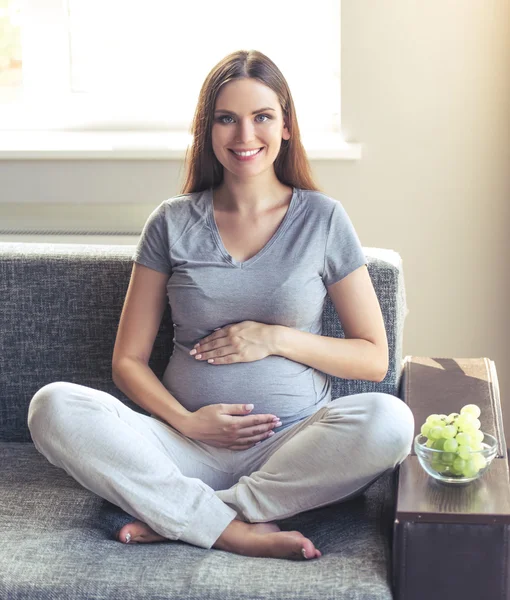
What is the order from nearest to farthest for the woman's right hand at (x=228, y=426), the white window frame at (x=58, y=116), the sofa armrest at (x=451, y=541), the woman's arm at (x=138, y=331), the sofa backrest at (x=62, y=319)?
the sofa armrest at (x=451, y=541)
the woman's right hand at (x=228, y=426)
the woman's arm at (x=138, y=331)
the sofa backrest at (x=62, y=319)
the white window frame at (x=58, y=116)

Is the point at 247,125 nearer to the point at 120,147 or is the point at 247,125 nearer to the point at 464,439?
the point at 464,439

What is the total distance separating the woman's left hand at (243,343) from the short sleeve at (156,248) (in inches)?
8.1

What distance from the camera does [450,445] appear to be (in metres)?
1.49

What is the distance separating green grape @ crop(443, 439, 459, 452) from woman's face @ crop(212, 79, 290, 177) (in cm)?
69

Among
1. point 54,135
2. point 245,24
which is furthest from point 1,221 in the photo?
point 245,24

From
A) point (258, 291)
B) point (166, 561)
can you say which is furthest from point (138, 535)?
point (258, 291)

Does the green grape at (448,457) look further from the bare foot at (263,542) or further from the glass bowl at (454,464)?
the bare foot at (263,542)

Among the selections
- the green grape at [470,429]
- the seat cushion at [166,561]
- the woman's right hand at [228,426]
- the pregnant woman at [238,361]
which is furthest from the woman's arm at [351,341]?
the green grape at [470,429]

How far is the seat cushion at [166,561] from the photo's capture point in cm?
145

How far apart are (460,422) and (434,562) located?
0.77 ft

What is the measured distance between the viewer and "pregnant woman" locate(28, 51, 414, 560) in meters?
1.60

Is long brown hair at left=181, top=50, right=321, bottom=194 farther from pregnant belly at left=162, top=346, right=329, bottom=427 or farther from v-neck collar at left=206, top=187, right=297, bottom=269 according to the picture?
pregnant belly at left=162, top=346, right=329, bottom=427

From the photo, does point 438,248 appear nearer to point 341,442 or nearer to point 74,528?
point 341,442

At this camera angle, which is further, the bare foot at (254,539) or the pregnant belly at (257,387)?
the pregnant belly at (257,387)
